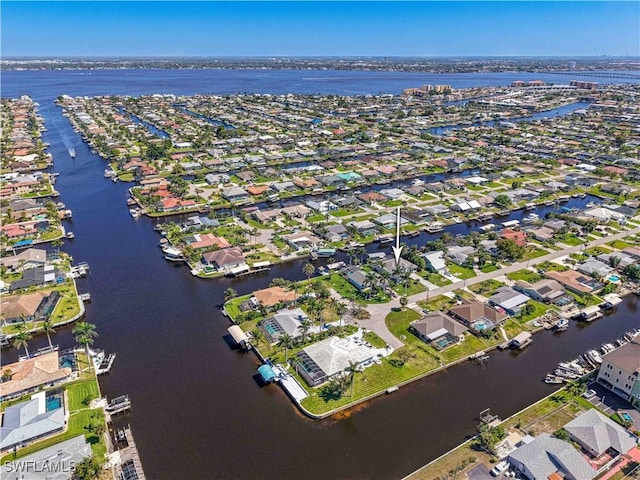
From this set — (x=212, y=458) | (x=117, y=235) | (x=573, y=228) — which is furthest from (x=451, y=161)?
(x=212, y=458)

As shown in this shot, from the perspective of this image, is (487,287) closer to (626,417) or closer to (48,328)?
(626,417)

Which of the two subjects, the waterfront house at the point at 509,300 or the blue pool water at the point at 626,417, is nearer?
the blue pool water at the point at 626,417

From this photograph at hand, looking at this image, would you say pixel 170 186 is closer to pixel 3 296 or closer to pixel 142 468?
pixel 3 296

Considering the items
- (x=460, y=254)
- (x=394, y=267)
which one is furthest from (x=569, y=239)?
(x=394, y=267)

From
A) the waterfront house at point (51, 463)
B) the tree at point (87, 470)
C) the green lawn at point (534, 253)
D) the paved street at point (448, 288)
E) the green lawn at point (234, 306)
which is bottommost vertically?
the green lawn at point (234, 306)

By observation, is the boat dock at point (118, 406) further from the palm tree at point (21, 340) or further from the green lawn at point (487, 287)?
the green lawn at point (487, 287)

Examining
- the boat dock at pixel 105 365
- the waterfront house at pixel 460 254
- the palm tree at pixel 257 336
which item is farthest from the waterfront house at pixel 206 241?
the waterfront house at pixel 460 254
